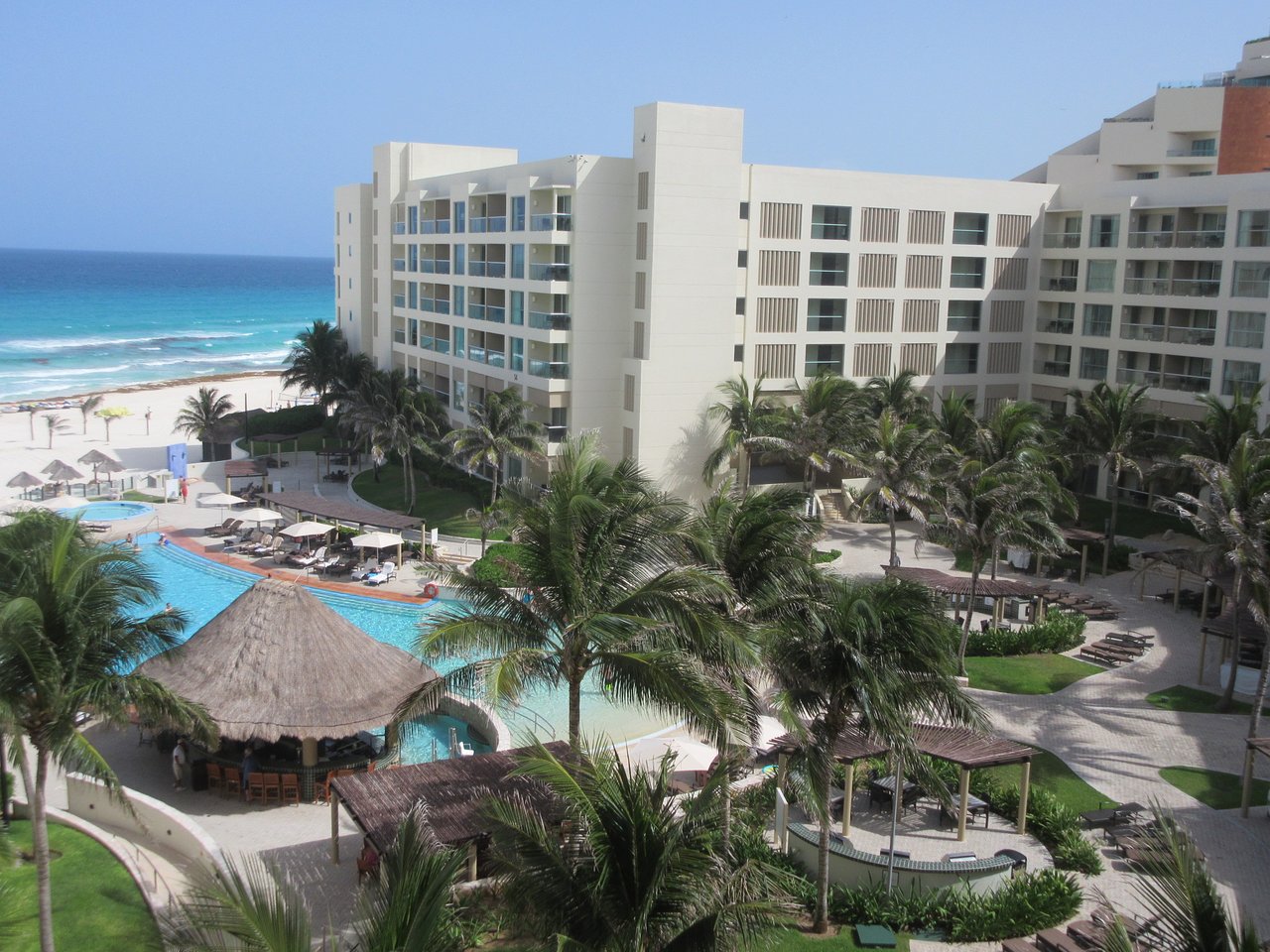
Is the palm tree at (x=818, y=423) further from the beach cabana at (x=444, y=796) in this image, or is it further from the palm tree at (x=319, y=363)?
the palm tree at (x=319, y=363)

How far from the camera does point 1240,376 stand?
1559 inches

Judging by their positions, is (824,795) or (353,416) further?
(353,416)

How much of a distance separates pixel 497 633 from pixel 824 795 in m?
4.87

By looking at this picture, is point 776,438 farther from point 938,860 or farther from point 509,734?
point 938,860

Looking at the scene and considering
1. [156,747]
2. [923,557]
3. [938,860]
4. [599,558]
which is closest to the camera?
[599,558]

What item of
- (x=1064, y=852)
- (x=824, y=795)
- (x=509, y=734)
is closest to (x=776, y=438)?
(x=509, y=734)

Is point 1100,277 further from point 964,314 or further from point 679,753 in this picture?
point 679,753

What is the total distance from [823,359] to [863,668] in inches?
1212

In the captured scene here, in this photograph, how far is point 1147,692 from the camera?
2594 cm

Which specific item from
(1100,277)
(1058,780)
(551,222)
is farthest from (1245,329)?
(1058,780)

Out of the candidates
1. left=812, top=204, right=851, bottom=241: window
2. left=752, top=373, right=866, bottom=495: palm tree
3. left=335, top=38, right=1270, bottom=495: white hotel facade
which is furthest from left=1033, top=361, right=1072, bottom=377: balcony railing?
left=752, top=373, right=866, bottom=495: palm tree

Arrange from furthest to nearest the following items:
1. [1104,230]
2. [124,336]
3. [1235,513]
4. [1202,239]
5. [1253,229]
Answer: [124,336] → [1104,230] → [1202,239] → [1253,229] → [1235,513]

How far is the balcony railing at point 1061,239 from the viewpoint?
153 feet

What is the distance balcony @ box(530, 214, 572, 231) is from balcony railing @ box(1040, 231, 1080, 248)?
66.6 ft
